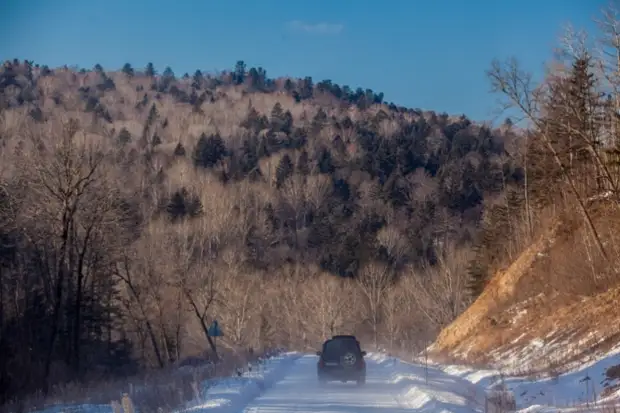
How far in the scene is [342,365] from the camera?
22859 millimetres

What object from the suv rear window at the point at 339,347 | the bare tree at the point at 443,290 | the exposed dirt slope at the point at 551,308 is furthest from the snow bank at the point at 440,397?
the bare tree at the point at 443,290

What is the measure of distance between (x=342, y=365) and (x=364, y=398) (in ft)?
16.4

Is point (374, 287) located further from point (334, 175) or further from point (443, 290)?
point (334, 175)

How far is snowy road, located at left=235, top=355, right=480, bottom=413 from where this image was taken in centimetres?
1466

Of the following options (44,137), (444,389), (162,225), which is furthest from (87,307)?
(444,389)

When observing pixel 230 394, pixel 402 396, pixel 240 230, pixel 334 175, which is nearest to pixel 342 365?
pixel 402 396

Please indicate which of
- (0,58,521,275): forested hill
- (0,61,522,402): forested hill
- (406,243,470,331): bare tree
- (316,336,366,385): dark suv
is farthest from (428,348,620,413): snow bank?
(0,58,521,275): forested hill

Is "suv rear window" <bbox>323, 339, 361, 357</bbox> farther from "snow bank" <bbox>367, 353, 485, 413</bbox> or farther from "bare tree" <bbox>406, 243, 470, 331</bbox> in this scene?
"bare tree" <bbox>406, 243, 470, 331</bbox>

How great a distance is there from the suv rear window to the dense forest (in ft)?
43.4

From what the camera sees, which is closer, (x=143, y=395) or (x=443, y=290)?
(x=143, y=395)

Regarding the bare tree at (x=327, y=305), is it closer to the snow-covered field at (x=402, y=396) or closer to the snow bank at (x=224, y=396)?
the snow bank at (x=224, y=396)

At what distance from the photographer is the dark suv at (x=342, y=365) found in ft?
74.6

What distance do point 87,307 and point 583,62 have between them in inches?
1328

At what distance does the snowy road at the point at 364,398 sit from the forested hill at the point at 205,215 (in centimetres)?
1774
